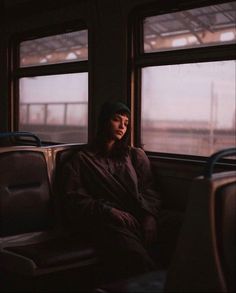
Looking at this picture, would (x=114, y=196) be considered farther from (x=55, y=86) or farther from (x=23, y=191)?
(x=55, y=86)

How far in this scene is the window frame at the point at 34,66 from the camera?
4457mm

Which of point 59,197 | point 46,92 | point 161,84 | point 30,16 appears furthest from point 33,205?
point 30,16

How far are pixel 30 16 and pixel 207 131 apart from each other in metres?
2.38

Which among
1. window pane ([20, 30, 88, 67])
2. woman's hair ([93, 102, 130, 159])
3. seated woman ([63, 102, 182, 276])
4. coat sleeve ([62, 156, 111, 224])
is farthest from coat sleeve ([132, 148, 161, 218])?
window pane ([20, 30, 88, 67])

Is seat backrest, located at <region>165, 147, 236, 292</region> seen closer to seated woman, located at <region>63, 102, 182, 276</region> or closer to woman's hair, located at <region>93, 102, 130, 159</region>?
seated woman, located at <region>63, 102, 182, 276</region>

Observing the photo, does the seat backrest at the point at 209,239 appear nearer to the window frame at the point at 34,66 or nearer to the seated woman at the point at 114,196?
the seated woman at the point at 114,196

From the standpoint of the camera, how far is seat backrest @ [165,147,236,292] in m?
1.85

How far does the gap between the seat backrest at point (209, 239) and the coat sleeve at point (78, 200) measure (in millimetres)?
1172

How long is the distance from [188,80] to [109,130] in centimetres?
71

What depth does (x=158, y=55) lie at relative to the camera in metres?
3.70

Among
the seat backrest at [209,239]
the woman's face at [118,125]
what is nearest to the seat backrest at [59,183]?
the woman's face at [118,125]

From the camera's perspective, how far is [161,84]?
3.77 meters

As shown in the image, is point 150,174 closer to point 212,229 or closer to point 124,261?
point 124,261

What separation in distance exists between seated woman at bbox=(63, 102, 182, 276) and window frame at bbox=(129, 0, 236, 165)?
1.42ft
